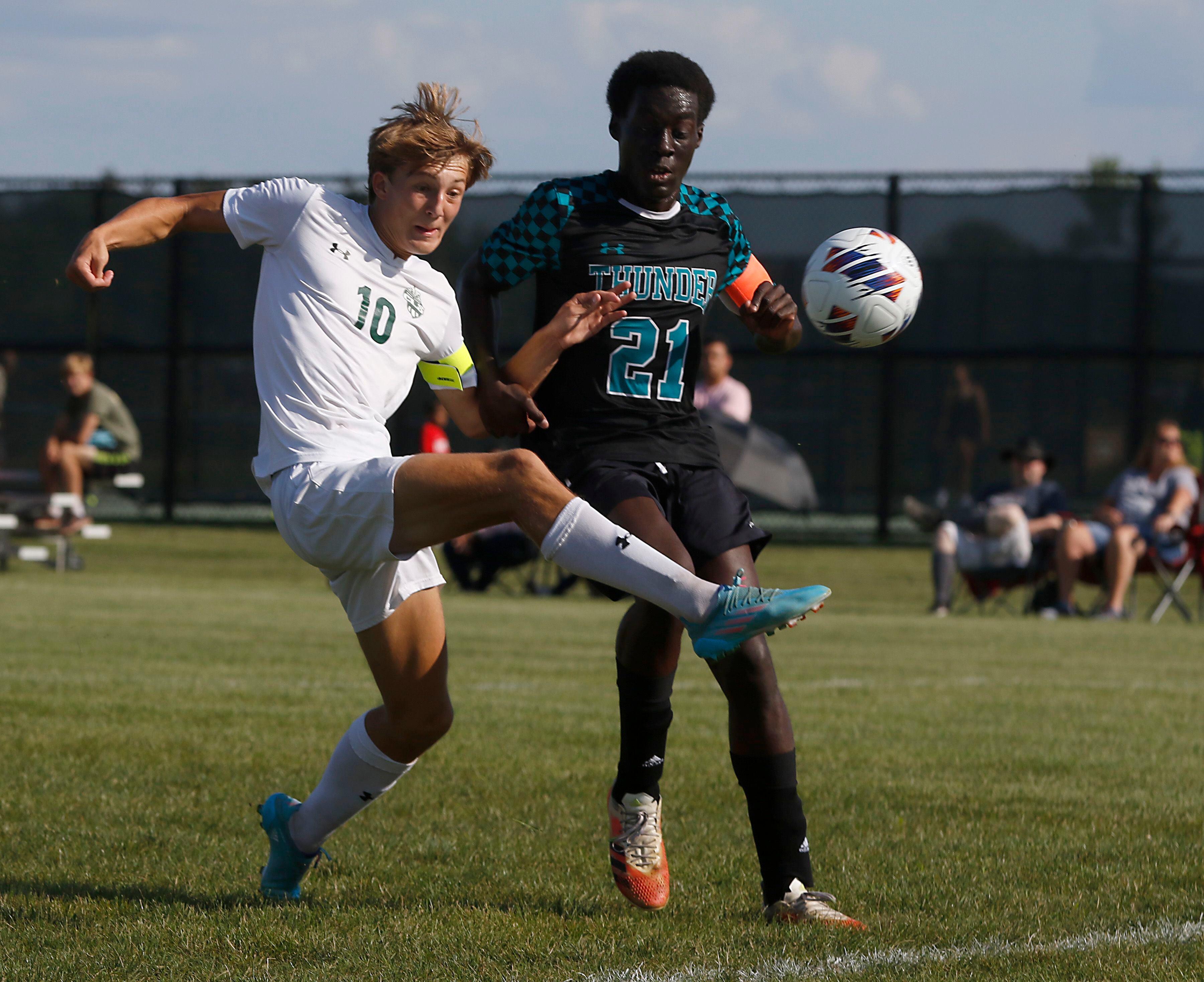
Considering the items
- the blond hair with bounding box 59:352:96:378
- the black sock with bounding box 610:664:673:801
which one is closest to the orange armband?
the black sock with bounding box 610:664:673:801

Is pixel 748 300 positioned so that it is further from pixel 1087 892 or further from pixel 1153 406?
pixel 1153 406

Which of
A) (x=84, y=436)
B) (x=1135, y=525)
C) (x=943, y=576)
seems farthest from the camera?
(x=84, y=436)

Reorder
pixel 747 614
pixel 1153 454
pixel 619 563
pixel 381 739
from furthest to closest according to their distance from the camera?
1. pixel 1153 454
2. pixel 381 739
3. pixel 619 563
4. pixel 747 614

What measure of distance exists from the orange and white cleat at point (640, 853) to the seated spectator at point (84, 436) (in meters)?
13.1

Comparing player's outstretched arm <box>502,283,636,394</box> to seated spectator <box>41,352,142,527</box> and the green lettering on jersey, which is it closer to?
the green lettering on jersey

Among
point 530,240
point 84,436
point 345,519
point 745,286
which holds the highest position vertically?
point 530,240

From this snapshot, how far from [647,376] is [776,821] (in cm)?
123

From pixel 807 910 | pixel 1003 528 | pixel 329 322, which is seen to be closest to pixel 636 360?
pixel 329 322

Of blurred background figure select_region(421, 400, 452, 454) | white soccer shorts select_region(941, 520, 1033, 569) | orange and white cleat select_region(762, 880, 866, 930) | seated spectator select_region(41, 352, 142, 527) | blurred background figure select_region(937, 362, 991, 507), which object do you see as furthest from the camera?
blurred background figure select_region(937, 362, 991, 507)

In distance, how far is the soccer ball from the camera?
480 cm

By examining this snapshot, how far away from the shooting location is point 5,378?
19125mm

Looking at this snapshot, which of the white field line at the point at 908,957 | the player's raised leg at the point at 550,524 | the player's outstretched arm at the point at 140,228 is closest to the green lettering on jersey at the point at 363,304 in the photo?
the player's outstretched arm at the point at 140,228

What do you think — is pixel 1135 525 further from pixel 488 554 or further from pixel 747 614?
pixel 747 614

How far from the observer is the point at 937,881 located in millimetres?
4324
